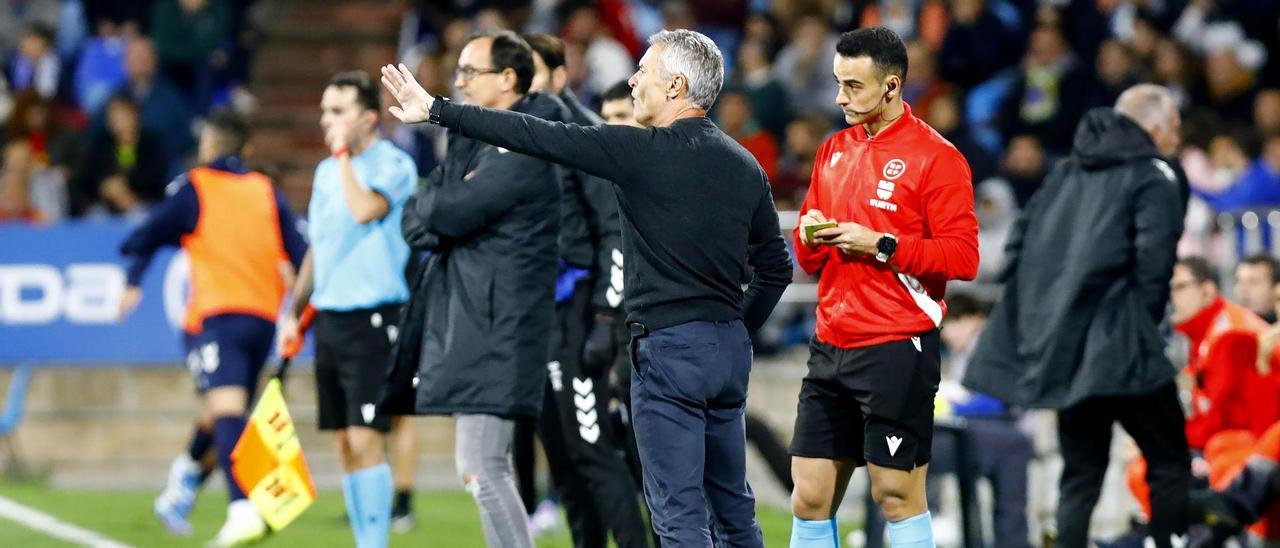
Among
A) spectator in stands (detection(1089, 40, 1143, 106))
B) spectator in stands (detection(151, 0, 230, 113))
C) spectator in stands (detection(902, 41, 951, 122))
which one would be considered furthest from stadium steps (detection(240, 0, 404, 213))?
spectator in stands (detection(1089, 40, 1143, 106))

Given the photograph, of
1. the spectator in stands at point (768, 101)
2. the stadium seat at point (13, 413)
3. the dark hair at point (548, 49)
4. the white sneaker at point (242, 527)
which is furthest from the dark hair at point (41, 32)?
the dark hair at point (548, 49)

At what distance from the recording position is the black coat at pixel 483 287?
7.01 m

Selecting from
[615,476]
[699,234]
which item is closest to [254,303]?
[615,476]

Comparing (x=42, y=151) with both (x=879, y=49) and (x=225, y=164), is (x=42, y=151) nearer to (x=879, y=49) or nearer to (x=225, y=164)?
(x=225, y=164)

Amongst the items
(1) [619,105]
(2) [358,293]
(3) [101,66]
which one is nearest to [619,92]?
(1) [619,105]

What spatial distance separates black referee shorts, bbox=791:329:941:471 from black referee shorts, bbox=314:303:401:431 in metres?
2.40

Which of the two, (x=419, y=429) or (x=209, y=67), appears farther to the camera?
(x=209, y=67)

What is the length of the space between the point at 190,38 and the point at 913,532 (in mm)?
11988

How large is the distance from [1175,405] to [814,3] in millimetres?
8625

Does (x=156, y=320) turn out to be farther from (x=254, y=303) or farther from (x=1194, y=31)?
(x=1194, y=31)

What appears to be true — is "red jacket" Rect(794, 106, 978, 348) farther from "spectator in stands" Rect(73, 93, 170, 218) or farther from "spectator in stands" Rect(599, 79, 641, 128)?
→ "spectator in stands" Rect(73, 93, 170, 218)

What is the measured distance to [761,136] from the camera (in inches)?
571

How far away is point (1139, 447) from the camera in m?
8.00

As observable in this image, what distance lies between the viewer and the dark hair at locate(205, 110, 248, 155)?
9.95 m
